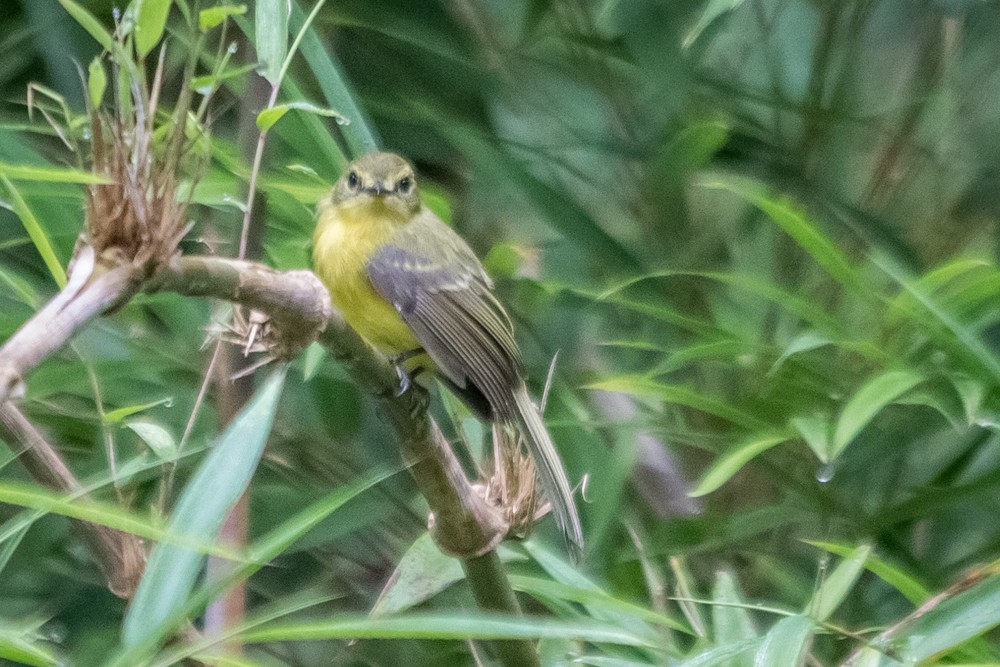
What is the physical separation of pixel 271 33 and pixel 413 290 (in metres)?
0.64

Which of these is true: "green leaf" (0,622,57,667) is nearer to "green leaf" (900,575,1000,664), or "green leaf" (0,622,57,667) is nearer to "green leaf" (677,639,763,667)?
"green leaf" (677,639,763,667)

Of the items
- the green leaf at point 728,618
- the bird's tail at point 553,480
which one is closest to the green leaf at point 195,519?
the bird's tail at point 553,480

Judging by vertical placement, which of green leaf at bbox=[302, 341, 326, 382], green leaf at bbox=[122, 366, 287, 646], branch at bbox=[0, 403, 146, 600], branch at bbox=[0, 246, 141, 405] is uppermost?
branch at bbox=[0, 246, 141, 405]

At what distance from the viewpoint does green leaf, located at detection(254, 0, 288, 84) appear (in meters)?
1.35

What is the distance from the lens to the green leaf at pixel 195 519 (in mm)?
983

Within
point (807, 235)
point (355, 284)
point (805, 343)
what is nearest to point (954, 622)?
point (805, 343)

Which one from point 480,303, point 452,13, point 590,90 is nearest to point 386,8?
point 452,13

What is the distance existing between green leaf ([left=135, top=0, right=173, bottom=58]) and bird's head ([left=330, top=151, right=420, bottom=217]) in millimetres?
1042

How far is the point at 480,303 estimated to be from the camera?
2045 mm

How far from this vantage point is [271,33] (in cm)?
138

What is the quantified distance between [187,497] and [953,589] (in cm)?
91

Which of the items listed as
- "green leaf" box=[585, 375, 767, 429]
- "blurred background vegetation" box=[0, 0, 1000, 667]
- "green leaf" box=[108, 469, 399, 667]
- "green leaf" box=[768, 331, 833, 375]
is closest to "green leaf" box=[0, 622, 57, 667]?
"green leaf" box=[108, 469, 399, 667]

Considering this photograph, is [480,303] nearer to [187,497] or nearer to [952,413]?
[952,413]

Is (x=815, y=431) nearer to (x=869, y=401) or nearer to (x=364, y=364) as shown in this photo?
(x=869, y=401)
